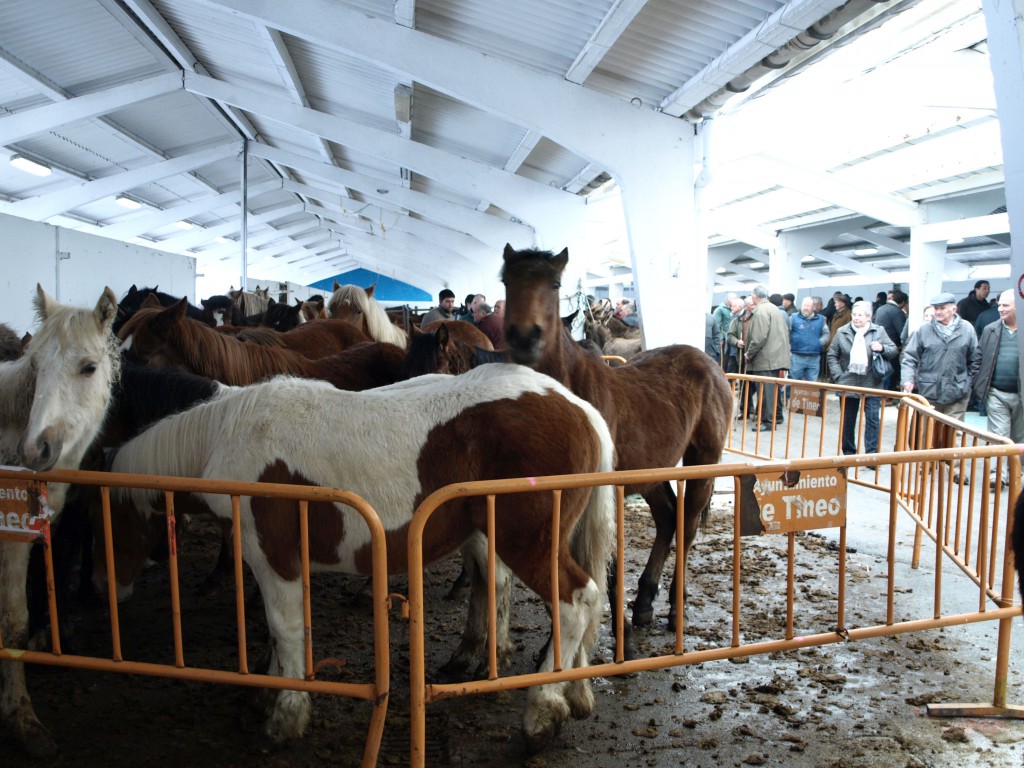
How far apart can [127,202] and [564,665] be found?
839 inches

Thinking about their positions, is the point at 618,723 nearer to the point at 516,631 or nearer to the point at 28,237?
the point at 516,631

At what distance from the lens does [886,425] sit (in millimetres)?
11055

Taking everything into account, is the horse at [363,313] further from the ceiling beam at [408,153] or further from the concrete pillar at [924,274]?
the concrete pillar at [924,274]

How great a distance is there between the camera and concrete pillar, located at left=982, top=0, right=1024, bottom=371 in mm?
3814

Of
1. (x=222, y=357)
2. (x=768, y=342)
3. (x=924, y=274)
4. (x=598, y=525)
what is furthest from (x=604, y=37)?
(x=924, y=274)

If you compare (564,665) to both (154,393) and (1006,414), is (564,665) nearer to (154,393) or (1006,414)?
(154,393)

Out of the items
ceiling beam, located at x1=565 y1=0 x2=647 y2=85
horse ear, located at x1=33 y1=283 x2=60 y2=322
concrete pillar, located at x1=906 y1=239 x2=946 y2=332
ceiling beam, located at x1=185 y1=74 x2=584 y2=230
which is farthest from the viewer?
concrete pillar, located at x1=906 y1=239 x2=946 y2=332

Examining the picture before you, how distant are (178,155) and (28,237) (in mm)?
9043

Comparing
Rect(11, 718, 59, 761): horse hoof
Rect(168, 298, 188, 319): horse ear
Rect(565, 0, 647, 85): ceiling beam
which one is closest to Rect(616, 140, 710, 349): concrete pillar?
Rect(565, 0, 647, 85): ceiling beam

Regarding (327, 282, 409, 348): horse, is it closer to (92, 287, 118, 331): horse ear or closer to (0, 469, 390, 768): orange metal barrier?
(92, 287, 118, 331): horse ear

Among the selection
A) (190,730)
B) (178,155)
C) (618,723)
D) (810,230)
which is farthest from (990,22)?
(178,155)

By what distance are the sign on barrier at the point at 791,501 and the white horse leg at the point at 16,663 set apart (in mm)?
2850

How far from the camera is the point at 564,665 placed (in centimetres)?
287

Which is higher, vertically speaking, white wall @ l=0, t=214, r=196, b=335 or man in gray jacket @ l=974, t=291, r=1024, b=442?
white wall @ l=0, t=214, r=196, b=335
